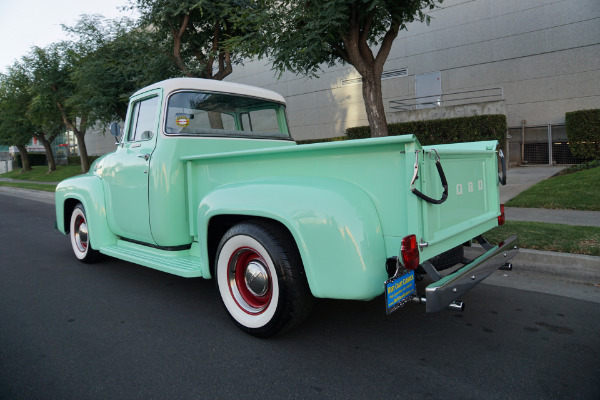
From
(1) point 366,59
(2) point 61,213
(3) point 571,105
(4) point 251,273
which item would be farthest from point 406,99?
(4) point 251,273

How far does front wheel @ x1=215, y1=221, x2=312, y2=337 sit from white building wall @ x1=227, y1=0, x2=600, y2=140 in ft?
43.9

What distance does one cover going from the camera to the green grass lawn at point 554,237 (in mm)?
4628

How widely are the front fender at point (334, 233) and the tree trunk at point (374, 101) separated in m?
7.25

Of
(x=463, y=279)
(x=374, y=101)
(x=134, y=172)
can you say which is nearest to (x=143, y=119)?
(x=134, y=172)

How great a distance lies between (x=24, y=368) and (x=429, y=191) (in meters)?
2.81

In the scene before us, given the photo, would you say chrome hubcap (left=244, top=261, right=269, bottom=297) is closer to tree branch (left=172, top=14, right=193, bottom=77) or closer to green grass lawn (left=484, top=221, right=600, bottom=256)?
green grass lawn (left=484, top=221, right=600, bottom=256)

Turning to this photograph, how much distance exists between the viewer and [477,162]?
336cm

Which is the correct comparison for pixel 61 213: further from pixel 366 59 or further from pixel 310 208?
pixel 366 59

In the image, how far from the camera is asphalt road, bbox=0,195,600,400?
7.75ft

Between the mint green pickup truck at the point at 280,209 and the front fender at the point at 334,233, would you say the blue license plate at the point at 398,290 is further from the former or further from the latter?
the front fender at the point at 334,233

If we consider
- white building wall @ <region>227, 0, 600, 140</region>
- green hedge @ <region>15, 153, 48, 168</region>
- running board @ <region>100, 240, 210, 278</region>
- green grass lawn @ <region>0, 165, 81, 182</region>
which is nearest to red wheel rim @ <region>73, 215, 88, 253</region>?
running board @ <region>100, 240, 210, 278</region>

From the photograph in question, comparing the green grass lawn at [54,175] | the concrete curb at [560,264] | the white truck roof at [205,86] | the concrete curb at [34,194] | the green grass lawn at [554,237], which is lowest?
the concrete curb at [560,264]

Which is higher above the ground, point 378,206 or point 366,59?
point 366,59

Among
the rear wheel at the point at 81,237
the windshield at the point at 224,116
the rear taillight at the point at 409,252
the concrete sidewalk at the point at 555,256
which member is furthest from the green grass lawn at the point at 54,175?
the rear taillight at the point at 409,252
